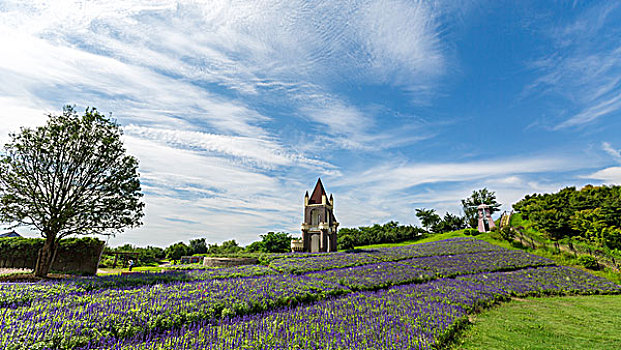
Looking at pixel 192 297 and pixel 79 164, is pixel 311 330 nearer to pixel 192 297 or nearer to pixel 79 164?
pixel 192 297

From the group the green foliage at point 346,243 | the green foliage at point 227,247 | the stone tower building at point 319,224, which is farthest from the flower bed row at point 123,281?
the green foliage at point 227,247

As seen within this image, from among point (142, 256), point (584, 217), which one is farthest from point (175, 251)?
point (584, 217)

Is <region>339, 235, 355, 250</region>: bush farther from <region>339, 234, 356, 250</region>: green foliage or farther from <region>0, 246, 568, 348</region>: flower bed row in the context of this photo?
<region>0, 246, 568, 348</region>: flower bed row

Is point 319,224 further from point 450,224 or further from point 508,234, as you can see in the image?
point 450,224

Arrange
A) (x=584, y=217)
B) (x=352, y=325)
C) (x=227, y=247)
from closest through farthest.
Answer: (x=352, y=325)
(x=584, y=217)
(x=227, y=247)

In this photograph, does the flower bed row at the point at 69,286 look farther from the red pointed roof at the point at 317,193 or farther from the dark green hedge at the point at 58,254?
the red pointed roof at the point at 317,193

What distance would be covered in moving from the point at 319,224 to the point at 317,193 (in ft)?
13.7

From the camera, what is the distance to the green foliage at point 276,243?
124 feet

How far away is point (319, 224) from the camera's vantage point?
34.4 m

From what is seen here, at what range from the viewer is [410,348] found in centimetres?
662

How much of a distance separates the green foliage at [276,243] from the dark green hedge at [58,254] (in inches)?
791

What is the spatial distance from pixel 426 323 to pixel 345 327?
100 inches

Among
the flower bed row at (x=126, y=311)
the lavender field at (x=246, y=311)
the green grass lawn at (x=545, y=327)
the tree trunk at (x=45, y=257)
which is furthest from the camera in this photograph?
the tree trunk at (x=45, y=257)

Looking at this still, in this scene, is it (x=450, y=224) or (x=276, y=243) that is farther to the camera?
(x=450, y=224)
